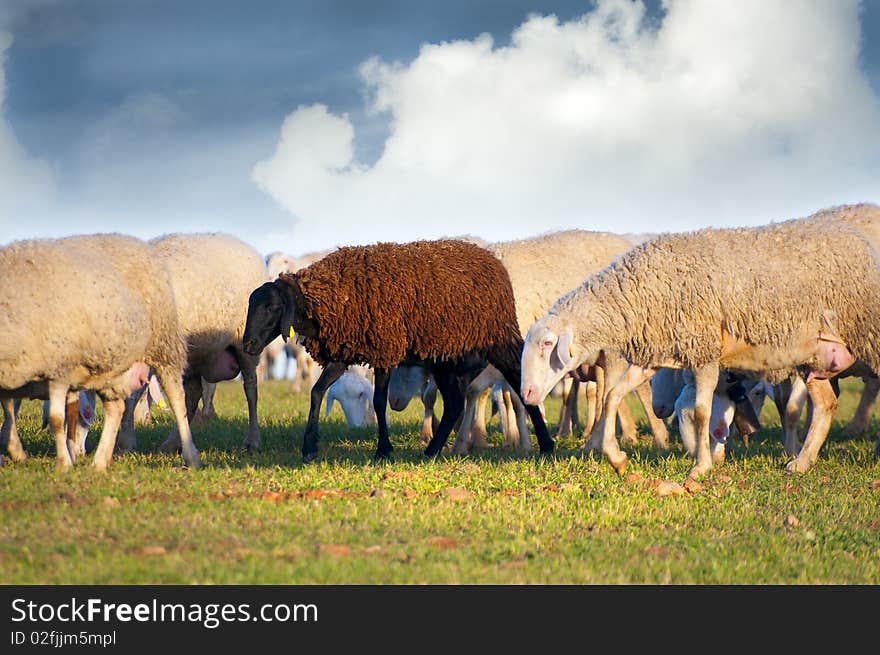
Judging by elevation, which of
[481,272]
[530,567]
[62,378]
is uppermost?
[481,272]

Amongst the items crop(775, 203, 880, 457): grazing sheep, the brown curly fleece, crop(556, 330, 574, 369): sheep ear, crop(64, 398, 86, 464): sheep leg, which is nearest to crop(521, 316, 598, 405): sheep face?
crop(556, 330, 574, 369): sheep ear

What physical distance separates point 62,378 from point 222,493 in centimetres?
188

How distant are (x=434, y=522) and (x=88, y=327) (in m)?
3.47

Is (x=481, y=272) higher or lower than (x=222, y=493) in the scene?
higher

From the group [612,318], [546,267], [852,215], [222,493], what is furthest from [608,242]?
[222,493]

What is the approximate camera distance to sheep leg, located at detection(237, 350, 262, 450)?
1180 cm

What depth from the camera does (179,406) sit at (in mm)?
9961

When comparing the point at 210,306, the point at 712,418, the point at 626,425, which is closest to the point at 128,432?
the point at 210,306

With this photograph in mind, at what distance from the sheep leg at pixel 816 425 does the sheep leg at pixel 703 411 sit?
2.76ft

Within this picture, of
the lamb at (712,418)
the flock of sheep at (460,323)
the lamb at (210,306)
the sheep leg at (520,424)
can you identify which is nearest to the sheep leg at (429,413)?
the sheep leg at (520,424)

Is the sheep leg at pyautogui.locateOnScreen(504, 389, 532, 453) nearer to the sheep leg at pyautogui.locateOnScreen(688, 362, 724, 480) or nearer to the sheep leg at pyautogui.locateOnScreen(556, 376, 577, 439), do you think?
the sheep leg at pyautogui.locateOnScreen(556, 376, 577, 439)

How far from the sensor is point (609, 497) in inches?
319

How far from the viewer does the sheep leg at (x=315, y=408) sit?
1077 cm

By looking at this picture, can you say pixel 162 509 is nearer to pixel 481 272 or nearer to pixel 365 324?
pixel 365 324
